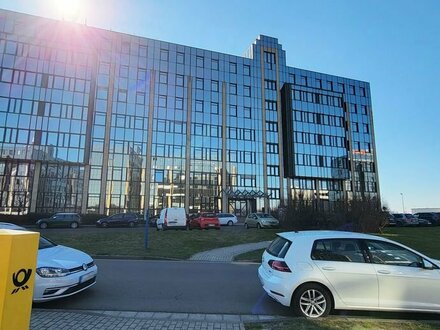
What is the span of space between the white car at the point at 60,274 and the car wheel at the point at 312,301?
421 centimetres

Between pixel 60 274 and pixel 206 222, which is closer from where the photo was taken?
pixel 60 274

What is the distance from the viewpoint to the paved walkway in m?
5.38

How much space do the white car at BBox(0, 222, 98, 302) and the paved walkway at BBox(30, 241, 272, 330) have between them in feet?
1.25

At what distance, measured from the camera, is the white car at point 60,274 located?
654 cm

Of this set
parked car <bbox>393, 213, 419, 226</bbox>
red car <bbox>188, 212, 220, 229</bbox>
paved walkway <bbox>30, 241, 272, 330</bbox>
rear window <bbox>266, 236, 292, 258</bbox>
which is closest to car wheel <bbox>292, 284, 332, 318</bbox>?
paved walkway <bbox>30, 241, 272, 330</bbox>

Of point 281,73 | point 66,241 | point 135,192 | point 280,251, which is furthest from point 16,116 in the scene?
point 280,251

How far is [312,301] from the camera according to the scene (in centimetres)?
623

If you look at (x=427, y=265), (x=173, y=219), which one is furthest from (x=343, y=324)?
(x=173, y=219)

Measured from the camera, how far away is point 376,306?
20.3 feet

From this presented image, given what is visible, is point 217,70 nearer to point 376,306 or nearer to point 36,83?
point 36,83

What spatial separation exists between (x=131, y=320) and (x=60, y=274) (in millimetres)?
1924

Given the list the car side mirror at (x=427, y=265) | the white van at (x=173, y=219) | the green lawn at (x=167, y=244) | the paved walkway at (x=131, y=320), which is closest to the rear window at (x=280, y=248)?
the paved walkway at (x=131, y=320)

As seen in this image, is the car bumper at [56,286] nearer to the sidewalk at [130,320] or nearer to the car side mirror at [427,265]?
the sidewalk at [130,320]

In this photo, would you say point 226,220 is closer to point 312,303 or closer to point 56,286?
point 56,286
